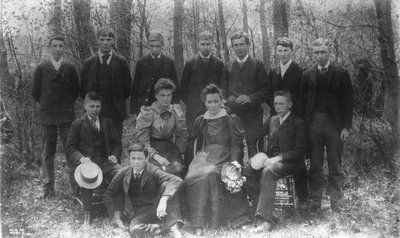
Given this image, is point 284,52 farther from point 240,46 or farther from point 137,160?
point 137,160

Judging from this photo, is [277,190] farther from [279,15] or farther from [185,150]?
[279,15]

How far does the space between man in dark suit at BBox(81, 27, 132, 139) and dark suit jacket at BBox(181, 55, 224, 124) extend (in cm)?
79

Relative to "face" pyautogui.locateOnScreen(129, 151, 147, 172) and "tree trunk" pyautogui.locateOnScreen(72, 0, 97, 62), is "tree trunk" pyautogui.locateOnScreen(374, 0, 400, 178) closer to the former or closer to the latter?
"face" pyautogui.locateOnScreen(129, 151, 147, 172)

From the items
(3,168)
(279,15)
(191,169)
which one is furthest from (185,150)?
(279,15)

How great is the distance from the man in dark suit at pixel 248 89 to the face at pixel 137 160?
1.30 meters

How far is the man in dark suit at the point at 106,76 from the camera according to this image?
4.82 meters

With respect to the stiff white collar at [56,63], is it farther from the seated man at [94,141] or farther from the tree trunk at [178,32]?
the tree trunk at [178,32]

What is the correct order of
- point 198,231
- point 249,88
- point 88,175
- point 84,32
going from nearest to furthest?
point 198,231, point 88,175, point 249,88, point 84,32

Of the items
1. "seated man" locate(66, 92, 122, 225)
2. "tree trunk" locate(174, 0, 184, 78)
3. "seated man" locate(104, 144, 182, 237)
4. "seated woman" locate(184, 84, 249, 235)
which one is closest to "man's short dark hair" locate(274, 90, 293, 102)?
"seated woman" locate(184, 84, 249, 235)

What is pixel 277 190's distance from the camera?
427 cm

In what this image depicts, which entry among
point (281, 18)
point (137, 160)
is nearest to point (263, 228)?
point (137, 160)

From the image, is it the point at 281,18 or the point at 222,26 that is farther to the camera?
the point at 222,26

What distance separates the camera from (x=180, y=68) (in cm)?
827

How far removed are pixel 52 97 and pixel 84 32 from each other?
259cm
